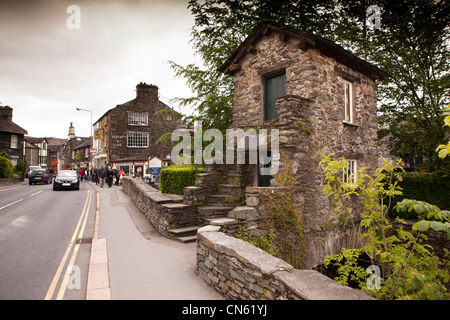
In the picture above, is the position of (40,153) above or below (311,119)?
above

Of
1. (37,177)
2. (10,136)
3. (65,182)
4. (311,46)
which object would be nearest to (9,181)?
(37,177)

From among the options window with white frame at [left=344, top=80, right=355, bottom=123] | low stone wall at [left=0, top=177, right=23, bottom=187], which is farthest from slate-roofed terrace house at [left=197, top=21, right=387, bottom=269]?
low stone wall at [left=0, top=177, right=23, bottom=187]

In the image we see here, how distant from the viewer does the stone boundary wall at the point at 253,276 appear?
124 inches

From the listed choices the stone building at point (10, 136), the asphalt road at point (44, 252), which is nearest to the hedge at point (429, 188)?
the asphalt road at point (44, 252)

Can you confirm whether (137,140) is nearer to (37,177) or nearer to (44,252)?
(37,177)

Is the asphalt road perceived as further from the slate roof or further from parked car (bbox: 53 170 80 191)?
the slate roof

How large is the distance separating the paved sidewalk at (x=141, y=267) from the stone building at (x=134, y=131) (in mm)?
21495

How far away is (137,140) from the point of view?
101ft

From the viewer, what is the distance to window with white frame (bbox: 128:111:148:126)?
30078 millimetres

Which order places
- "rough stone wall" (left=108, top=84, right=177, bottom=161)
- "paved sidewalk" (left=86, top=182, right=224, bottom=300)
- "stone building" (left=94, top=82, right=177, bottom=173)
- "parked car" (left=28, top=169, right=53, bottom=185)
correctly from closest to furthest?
"paved sidewalk" (left=86, top=182, right=224, bottom=300), "parked car" (left=28, top=169, right=53, bottom=185), "stone building" (left=94, top=82, right=177, bottom=173), "rough stone wall" (left=108, top=84, right=177, bottom=161)

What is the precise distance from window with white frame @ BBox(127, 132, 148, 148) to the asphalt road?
19.6m

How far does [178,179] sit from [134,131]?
2133 centimetres
